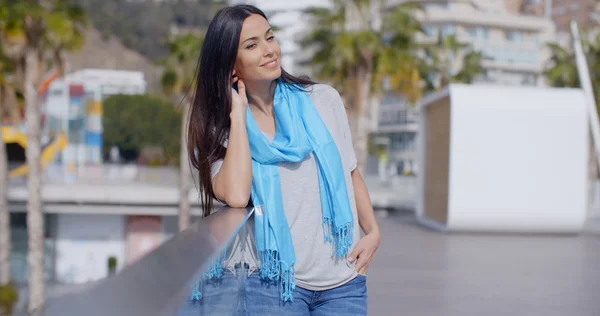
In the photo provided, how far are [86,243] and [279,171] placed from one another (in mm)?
33787

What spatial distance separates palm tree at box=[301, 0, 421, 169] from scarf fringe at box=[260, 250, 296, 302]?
78.4 feet

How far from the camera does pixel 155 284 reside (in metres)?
1.25

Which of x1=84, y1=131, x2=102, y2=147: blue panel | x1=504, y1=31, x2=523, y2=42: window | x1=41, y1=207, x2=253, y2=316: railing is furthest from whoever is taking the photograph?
x1=504, y1=31, x2=523, y2=42: window

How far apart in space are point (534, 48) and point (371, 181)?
52843 mm

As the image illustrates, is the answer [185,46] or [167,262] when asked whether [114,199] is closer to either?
[185,46]

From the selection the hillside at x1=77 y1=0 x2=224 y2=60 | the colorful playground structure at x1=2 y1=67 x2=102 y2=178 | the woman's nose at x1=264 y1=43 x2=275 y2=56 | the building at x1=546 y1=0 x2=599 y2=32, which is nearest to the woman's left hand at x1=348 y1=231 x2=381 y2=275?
the woman's nose at x1=264 y1=43 x2=275 y2=56

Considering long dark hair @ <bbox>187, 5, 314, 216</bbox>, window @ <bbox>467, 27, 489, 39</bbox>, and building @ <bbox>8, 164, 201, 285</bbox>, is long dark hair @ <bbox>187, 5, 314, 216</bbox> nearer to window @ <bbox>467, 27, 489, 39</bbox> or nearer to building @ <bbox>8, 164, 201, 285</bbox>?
building @ <bbox>8, 164, 201, 285</bbox>

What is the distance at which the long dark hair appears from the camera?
240 centimetres

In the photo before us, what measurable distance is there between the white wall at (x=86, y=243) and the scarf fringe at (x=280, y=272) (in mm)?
32090

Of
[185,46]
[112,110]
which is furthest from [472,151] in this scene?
[112,110]

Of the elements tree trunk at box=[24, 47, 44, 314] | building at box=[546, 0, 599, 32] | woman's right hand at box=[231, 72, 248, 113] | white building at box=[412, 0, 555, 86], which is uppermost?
building at box=[546, 0, 599, 32]

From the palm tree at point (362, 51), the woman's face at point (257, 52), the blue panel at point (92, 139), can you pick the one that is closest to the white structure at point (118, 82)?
the blue panel at point (92, 139)

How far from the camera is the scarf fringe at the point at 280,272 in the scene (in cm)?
225

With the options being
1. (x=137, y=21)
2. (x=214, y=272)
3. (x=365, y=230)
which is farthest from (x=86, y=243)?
(x=137, y=21)
